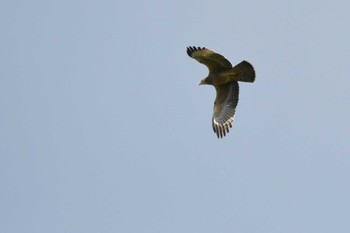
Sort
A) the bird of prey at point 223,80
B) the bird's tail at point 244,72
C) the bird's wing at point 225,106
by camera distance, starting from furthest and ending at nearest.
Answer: the bird's wing at point 225,106, the bird of prey at point 223,80, the bird's tail at point 244,72

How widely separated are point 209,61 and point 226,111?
5.99 ft

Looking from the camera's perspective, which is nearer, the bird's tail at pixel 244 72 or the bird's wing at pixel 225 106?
the bird's tail at pixel 244 72

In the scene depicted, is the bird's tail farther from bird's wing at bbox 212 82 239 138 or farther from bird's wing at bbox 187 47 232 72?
bird's wing at bbox 212 82 239 138

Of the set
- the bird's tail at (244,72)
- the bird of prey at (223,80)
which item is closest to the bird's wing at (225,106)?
the bird of prey at (223,80)

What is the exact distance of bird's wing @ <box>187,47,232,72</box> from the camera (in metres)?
24.2

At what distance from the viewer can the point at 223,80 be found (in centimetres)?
2473

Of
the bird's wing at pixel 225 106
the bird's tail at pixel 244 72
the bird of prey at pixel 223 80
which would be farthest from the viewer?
the bird's wing at pixel 225 106

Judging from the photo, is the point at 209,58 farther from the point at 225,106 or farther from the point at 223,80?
the point at 225,106

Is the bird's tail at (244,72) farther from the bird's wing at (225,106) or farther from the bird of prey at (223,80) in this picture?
the bird's wing at (225,106)

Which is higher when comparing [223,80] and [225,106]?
[223,80]

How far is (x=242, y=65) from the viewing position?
938 inches

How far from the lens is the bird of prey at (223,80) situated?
24094 mm

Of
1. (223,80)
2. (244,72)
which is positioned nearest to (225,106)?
(223,80)

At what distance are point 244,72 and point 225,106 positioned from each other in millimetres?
1758
